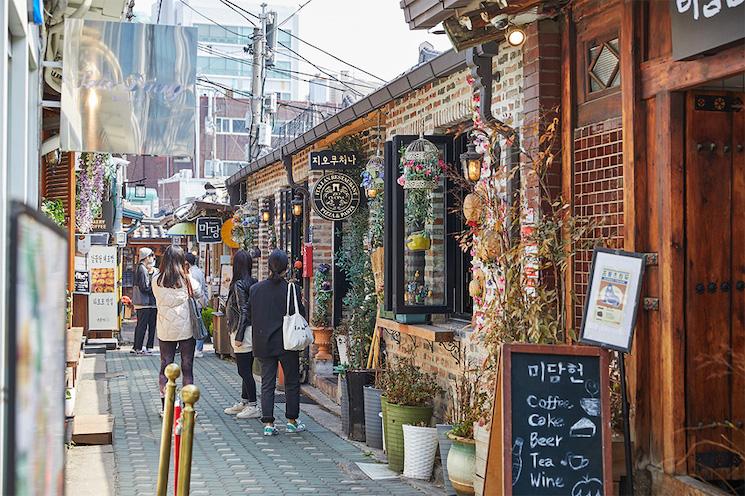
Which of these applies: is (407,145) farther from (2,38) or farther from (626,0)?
(2,38)

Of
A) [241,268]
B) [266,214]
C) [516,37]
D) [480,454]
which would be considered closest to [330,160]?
[241,268]

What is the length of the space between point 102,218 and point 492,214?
15795 mm

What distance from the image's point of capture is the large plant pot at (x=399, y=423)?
336 inches

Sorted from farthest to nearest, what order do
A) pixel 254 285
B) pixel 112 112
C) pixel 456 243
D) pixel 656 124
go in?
pixel 254 285 < pixel 456 243 < pixel 112 112 < pixel 656 124

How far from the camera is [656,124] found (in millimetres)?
5742

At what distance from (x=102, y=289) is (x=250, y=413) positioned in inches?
422

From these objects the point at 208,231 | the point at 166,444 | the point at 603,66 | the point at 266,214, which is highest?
the point at 603,66

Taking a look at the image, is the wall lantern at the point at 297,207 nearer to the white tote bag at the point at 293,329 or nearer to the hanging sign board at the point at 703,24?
the white tote bag at the point at 293,329

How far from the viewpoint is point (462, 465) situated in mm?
7016

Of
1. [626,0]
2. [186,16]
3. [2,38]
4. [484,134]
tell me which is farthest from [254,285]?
[186,16]

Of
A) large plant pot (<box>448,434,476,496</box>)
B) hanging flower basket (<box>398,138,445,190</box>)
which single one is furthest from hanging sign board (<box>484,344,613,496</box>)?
hanging flower basket (<box>398,138,445,190</box>)

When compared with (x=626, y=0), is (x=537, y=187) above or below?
below

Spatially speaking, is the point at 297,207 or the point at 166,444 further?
the point at 297,207

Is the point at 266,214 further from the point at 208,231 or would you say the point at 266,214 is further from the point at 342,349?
the point at 342,349
